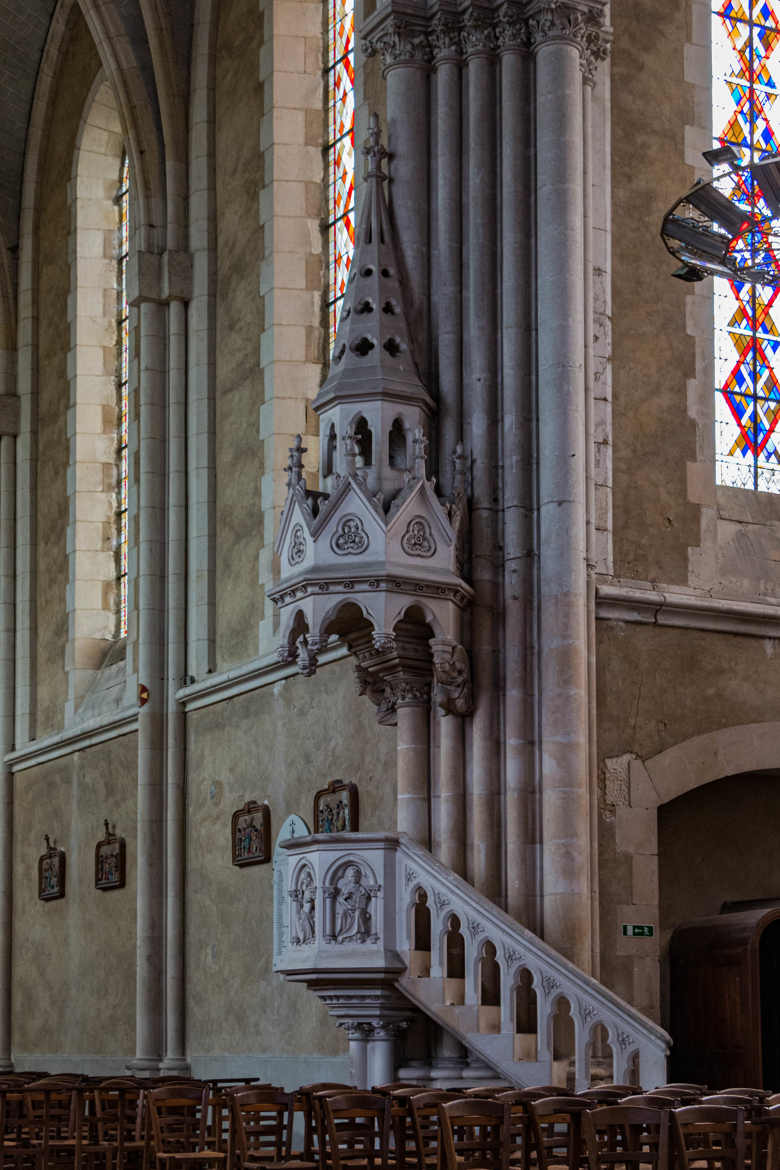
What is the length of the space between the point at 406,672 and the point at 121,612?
916 cm

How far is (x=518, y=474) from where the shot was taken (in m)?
13.9

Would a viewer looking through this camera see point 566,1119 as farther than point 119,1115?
No

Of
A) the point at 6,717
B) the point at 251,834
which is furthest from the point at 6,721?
the point at 251,834

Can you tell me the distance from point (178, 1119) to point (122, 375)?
41.9 ft

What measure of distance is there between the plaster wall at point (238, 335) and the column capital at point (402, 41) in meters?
3.86

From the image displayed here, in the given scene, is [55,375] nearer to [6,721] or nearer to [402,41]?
[6,721]

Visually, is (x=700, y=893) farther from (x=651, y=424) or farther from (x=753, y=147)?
(x=753, y=147)

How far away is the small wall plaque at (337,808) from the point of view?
1536 centimetres

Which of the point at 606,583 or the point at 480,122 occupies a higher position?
the point at 480,122

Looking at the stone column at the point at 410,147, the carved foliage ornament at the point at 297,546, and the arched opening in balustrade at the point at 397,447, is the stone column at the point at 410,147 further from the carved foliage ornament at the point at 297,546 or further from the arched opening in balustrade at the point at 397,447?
the carved foliage ornament at the point at 297,546

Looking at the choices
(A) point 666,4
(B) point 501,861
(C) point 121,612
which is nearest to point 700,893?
(B) point 501,861

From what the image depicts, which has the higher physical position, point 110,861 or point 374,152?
point 374,152

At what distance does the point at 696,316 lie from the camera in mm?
15328

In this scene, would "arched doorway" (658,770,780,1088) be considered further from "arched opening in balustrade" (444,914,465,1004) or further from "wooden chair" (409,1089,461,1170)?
"wooden chair" (409,1089,461,1170)
